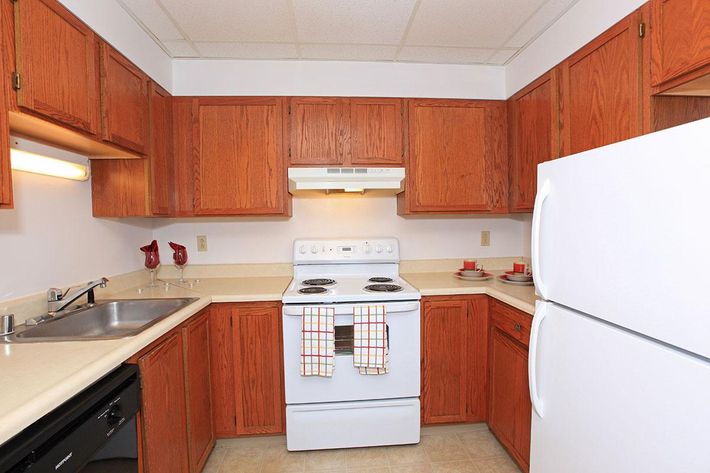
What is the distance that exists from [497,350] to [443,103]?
5.39 ft

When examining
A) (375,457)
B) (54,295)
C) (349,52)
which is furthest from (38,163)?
(375,457)

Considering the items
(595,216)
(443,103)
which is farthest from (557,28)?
(595,216)

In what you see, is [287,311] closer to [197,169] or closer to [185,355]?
[185,355]

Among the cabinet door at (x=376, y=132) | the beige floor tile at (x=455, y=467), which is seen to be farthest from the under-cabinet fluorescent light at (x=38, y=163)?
the beige floor tile at (x=455, y=467)

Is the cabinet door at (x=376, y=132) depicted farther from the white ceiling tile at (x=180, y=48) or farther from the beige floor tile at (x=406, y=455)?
the beige floor tile at (x=406, y=455)

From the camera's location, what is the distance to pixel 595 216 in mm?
1014

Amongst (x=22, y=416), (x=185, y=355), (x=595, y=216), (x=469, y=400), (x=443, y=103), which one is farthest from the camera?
(x=443, y=103)

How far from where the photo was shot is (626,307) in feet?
2.96

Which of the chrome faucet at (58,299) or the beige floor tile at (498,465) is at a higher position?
the chrome faucet at (58,299)

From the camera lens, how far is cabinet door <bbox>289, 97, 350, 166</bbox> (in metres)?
2.21

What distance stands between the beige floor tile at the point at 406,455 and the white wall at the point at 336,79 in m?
2.26

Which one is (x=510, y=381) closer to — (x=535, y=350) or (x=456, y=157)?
(x=535, y=350)

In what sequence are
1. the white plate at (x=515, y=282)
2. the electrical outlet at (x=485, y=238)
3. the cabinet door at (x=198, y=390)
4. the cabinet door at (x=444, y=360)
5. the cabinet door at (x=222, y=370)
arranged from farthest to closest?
the electrical outlet at (x=485, y=238) → the white plate at (x=515, y=282) → the cabinet door at (x=444, y=360) → the cabinet door at (x=222, y=370) → the cabinet door at (x=198, y=390)

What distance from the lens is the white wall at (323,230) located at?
2.48 meters
